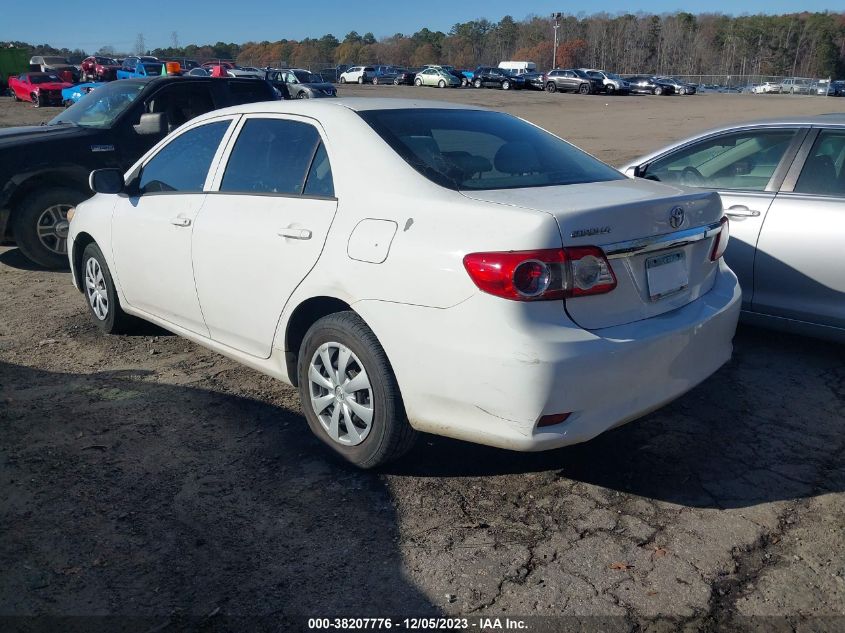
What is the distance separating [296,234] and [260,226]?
321mm

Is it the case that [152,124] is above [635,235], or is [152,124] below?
below

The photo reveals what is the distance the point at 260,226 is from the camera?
3969 mm

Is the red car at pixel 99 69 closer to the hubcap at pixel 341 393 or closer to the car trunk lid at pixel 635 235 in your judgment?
the hubcap at pixel 341 393

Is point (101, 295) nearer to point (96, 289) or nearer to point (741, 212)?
point (96, 289)

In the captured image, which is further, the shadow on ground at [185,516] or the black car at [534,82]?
the black car at [534,82]

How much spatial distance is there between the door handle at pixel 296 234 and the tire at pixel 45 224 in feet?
16.1

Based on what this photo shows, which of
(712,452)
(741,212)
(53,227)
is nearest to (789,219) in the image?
(741,212)

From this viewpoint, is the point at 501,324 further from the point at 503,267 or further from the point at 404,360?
the point at 404,360

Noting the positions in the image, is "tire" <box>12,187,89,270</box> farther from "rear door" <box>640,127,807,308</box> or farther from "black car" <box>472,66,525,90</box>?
"black car" <box>472,66,525,90</box>

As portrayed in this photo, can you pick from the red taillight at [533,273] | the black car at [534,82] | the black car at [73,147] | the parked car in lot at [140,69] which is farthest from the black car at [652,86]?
the red taillight at [533,273]

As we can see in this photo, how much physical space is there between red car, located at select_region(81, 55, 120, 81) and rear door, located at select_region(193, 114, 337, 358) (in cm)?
4265

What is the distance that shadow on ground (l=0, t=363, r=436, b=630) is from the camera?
9.18 ft

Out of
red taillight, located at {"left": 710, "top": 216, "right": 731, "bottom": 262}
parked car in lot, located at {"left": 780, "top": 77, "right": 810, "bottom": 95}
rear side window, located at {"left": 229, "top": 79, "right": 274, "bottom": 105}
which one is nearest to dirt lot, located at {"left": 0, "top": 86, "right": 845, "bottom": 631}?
red taillight, located at {"left": 710, "top": 216, "right": 731, "bottom": 262}

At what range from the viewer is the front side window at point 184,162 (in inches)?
182
